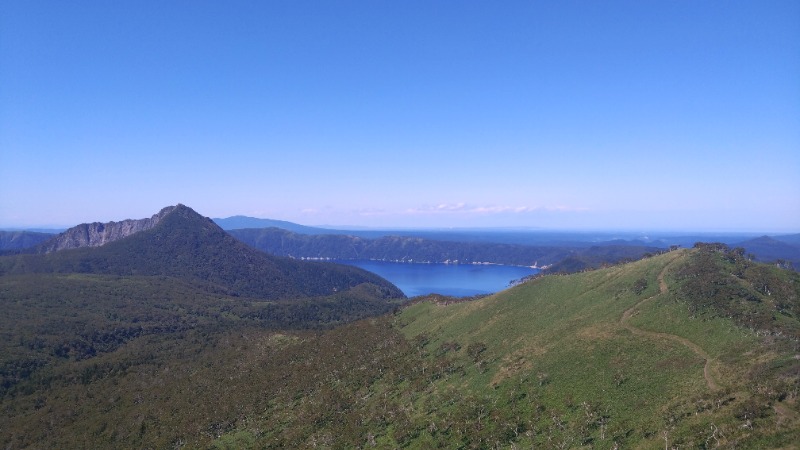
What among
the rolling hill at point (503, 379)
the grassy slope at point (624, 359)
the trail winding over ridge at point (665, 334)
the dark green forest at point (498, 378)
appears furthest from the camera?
the trail winding over ridge at point (665, 334)

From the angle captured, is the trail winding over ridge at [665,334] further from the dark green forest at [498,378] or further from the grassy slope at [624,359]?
the dark green forest at [498,378]

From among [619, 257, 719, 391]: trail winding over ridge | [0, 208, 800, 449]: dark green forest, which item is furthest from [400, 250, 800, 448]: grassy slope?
[0, 208, 800, 449]: dark green forest

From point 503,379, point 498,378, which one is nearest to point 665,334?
point 503,379

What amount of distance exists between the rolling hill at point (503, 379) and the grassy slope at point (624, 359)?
29 centimetres

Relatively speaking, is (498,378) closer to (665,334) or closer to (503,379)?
(503,379)

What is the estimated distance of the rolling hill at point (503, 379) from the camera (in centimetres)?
5494

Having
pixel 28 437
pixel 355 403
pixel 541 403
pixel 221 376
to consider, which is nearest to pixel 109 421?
pixel 28 437

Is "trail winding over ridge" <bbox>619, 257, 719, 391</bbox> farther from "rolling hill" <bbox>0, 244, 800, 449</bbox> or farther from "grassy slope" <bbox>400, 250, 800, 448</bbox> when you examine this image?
"rolling hill" <bbox>0, 244, 800, 449</bbox>

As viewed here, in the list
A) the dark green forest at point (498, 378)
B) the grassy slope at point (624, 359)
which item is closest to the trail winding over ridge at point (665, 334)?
the grassy slope at point (624, 359)

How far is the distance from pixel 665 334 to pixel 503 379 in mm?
27099

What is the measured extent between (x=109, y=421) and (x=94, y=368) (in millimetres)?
48042

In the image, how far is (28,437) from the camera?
375ft

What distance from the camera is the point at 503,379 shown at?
81125 millimetres

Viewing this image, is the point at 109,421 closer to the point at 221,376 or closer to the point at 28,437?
the point at 28,437
